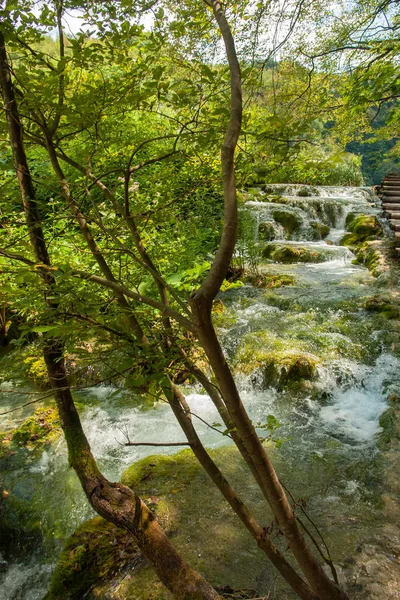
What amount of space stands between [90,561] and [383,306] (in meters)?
6.36

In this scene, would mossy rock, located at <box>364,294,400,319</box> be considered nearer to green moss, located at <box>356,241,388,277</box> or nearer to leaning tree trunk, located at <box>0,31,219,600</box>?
green moss, located at <box>356,241,388,277</box>

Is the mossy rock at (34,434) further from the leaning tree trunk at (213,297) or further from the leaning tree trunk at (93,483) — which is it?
the leaning tree trunk at (213,297)

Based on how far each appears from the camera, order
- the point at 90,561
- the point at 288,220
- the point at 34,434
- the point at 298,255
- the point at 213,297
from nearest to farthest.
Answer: the point at 213,297 < the point at 90,561 < the point at 34,434 < the point at 298,255 < the point at 288,220

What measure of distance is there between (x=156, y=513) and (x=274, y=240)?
10.7 metres

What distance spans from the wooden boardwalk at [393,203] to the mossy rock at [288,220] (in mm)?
2948

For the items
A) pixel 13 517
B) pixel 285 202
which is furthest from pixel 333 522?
pixel 285 202

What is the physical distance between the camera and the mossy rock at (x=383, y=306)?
6610mm

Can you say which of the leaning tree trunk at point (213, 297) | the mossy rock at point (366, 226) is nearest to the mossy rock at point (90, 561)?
the leaning tree trunk at point (213, 297)

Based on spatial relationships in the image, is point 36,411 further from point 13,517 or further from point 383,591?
point 383,591

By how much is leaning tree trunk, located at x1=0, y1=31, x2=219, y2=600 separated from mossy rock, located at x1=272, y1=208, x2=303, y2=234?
11.5 m

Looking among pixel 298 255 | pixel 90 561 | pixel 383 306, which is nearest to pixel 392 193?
pixel 298 255

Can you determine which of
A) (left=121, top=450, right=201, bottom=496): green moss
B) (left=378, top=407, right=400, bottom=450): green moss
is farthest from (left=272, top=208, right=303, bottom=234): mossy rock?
(left=121, top=450, right=201, bottom=496): green moss

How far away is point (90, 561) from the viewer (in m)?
2.44

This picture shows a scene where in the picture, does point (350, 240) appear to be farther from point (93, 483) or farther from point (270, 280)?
point (93, 483)
